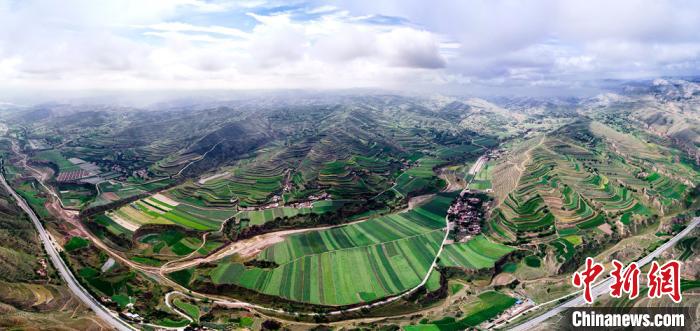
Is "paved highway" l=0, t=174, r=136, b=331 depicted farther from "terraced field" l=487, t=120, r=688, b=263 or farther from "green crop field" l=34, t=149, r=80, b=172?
"terraced field" l=487, t=120, r=688, b=263

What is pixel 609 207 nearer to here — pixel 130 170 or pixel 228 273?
pixel 228 273

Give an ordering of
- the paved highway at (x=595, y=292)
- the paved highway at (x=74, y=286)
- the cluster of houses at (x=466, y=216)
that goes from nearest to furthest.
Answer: the paved highway at (x=74, y=286), the paved highway at (x=595, y=292), the cluster of houses at (x=466, y=216)

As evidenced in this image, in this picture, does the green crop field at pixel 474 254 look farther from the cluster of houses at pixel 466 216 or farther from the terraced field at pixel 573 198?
the terraced field at pixel 573 198

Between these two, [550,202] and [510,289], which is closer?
[510,289]

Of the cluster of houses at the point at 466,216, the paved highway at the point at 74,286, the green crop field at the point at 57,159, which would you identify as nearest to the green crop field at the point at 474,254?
the cluster of houses at the point at 466,216

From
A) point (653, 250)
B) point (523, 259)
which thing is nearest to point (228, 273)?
point (523, 259)

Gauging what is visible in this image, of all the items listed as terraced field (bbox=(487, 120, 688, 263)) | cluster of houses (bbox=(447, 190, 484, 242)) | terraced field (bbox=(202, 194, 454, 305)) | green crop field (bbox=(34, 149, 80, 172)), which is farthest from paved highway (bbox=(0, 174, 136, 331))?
terraced field (bbox=(487, 120, 688, 263))

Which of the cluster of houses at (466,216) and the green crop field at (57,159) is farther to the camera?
the green crop field at (57,159)
